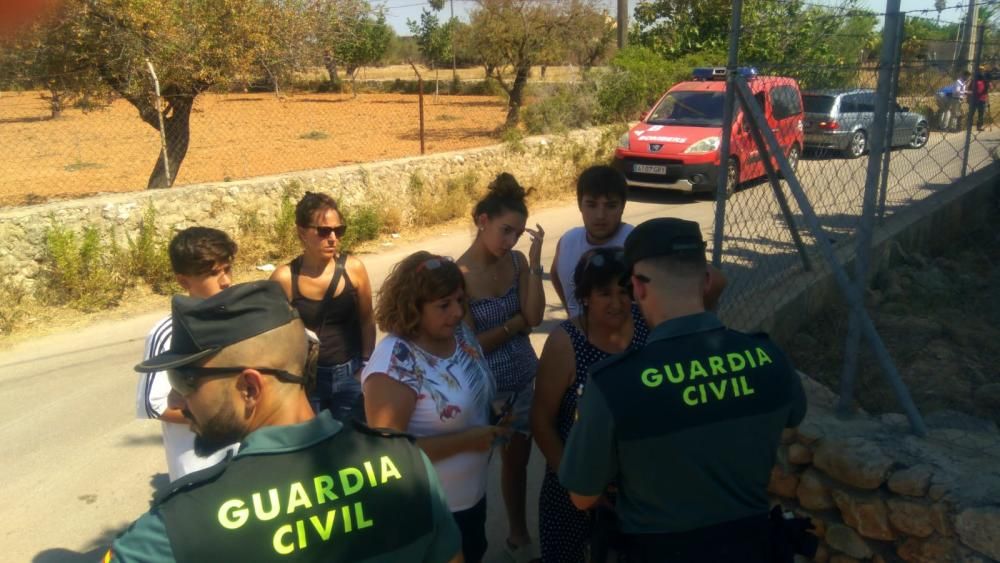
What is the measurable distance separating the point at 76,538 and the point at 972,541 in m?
3.78

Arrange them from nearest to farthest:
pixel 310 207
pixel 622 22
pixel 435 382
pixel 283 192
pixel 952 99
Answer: pixel 435 382, pixel 310 207, pixel 952 99, pixel 283 192, pixel 622 22

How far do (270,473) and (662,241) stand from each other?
1.08 metres

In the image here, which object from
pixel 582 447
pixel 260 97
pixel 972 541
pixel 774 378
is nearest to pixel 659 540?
pixel 582 447

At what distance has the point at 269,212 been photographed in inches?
343

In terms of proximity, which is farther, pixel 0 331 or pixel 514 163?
pixel 514 163

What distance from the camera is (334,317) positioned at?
3416mm

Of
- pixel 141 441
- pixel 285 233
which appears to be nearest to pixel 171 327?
pixel 141 441

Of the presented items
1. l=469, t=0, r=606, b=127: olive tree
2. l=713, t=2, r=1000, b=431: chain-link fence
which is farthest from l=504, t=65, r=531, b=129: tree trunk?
l=713, t=2, r=1000, b=431: chain-link fence

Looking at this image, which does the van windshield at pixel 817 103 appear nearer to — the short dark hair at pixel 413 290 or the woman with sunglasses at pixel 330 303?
the short dark hair at pixel 413 290

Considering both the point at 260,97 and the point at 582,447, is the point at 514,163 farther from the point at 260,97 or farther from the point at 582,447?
the point at 260,97

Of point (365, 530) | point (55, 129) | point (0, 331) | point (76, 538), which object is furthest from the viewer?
point (55, 129)

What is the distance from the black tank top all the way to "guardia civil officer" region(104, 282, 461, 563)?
164cm

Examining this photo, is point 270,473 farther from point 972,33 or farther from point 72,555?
point 972,33

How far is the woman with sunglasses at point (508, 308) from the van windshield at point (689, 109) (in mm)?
9698
